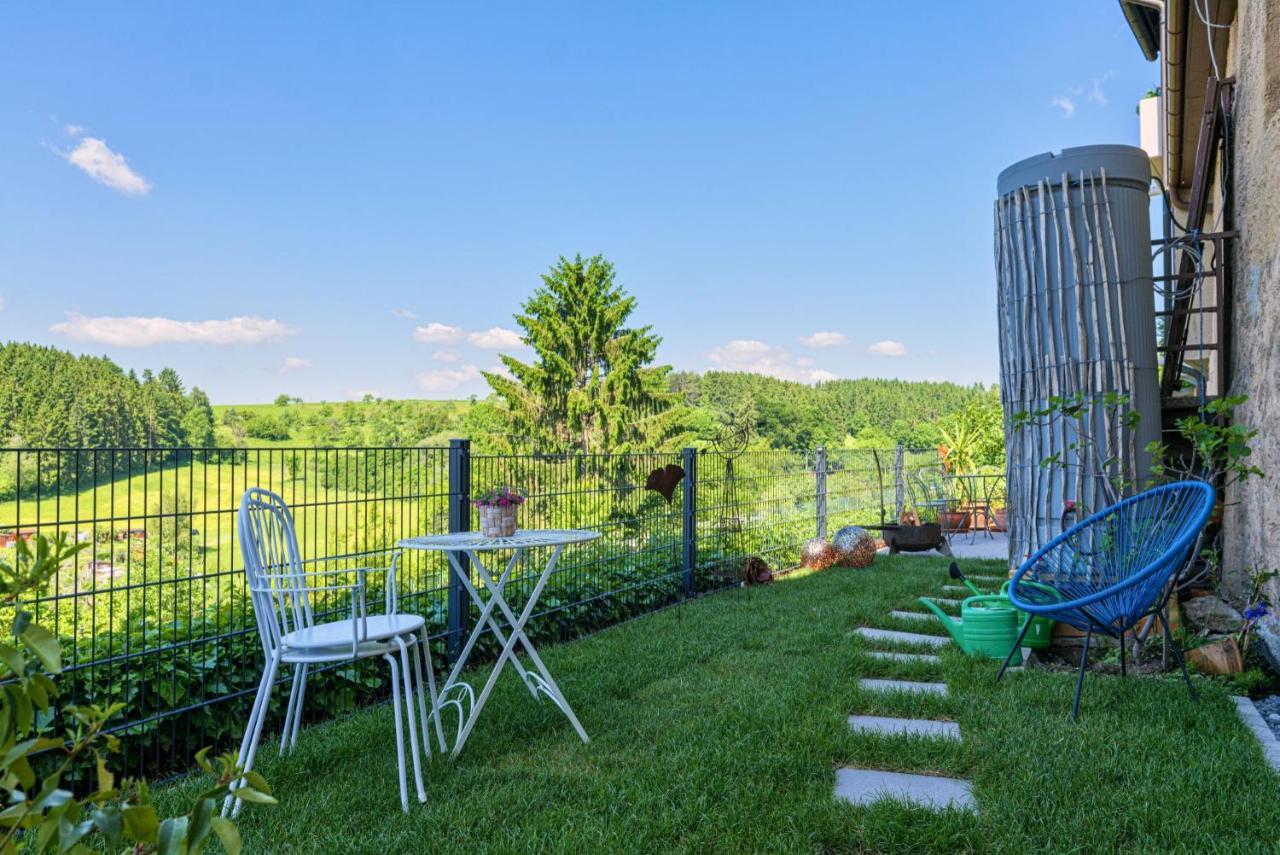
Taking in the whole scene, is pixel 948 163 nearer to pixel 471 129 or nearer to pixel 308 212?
pixel 471 129

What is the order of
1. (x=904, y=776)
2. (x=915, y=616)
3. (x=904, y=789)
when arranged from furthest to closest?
(x=915, y=616)
(x=904, y=776)
(x=904, y=789)

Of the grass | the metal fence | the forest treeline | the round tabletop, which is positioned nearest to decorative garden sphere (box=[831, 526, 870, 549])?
the metal fence

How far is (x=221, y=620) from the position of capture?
3.37m

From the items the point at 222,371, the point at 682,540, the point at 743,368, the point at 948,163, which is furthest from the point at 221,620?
the point at 222,371

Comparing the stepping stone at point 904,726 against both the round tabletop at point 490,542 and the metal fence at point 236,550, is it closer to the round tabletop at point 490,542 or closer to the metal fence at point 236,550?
the round tabletop at point 490,542

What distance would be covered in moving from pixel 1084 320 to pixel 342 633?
12.3 feet

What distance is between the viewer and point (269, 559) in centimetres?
277

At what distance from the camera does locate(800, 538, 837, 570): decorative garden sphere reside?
732 centimetres

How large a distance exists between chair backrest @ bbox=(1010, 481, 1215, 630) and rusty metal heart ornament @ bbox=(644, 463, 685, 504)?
2643 millimetres

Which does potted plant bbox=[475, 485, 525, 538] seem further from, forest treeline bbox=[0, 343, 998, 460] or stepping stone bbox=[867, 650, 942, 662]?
forest treeline bbox=[0, 343, 998, 460]

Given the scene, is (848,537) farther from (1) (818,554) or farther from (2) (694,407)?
(2) (694,407)

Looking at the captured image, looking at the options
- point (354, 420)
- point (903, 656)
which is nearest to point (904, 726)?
point (903, 656)

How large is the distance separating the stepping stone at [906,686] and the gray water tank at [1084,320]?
116 centimetres

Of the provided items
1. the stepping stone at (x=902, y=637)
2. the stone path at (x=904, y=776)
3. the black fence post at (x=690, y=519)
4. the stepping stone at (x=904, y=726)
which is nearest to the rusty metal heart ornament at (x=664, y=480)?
the black fence post at (x=690, y=519)
